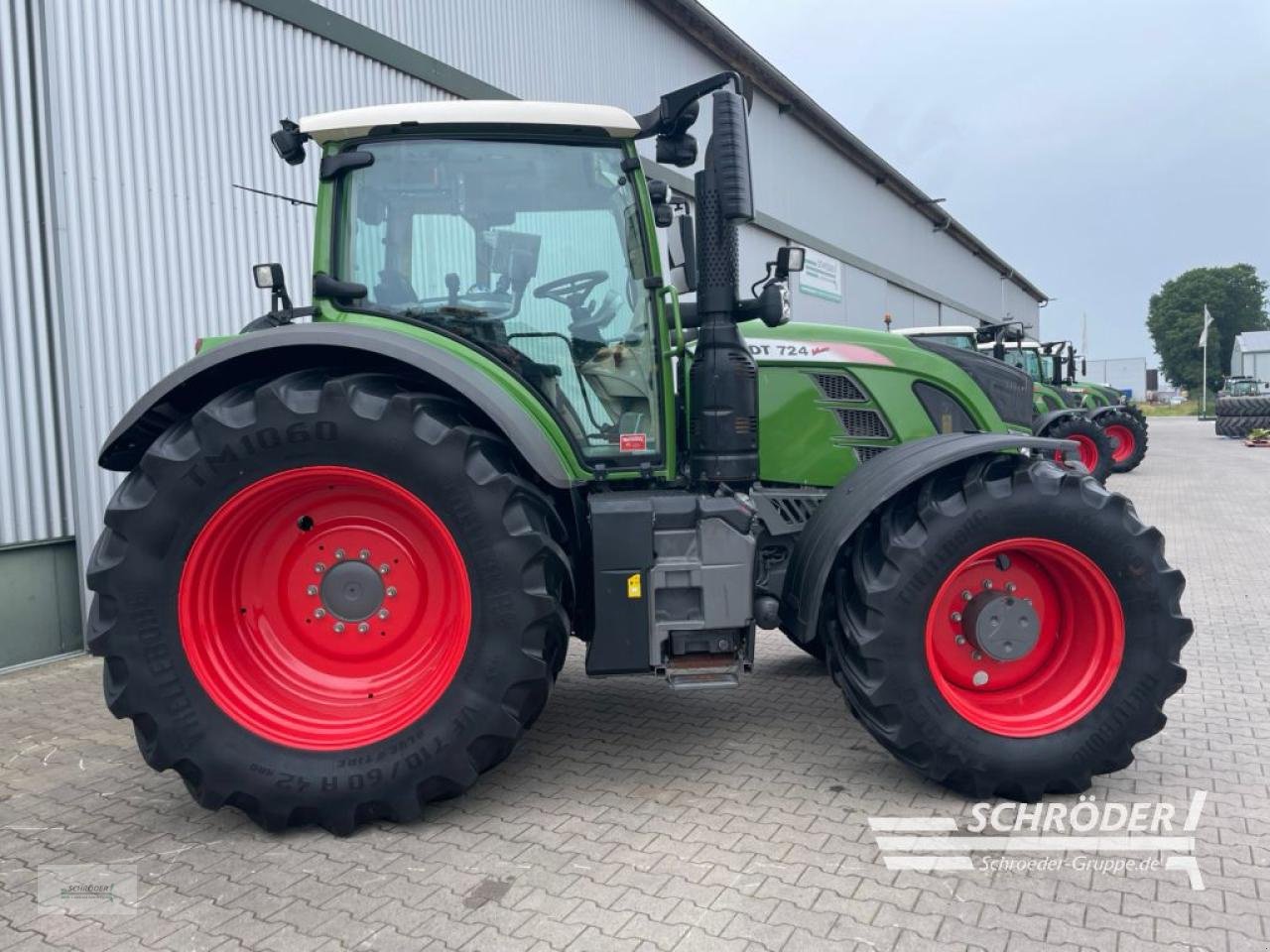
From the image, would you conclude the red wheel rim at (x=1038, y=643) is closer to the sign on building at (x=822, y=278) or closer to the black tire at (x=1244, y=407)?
the sign on building at (x=822, y=278)

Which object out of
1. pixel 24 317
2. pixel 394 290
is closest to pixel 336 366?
pixel 394 290

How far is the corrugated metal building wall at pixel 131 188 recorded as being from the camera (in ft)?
17.6

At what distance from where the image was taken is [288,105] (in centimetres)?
691

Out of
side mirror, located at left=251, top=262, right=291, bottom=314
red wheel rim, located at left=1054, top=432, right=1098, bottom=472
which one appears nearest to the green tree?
red wheel rim, located at left=1054, top=432, right=1098, bottom=472

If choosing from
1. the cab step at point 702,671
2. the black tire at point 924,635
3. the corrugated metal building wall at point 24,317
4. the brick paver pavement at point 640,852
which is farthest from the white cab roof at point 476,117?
the corrugated metal building wall at point 24,317

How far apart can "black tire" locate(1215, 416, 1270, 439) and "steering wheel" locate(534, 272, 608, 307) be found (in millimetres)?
25901

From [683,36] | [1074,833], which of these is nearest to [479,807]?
[1074,833]

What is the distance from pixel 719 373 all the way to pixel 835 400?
0.80 m

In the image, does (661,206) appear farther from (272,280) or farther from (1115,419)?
(1115,419)

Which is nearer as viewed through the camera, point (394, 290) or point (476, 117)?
point (476, 117)

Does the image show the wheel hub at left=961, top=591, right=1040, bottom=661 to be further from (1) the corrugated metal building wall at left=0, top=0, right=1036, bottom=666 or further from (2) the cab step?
(1) the corrugated metal building wall at left=0, top=0, right=1036, bottom=666

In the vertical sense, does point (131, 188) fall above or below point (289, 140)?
above

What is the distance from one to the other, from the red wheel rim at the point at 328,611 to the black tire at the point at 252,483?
0.09 meters

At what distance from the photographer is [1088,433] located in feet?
46.3
